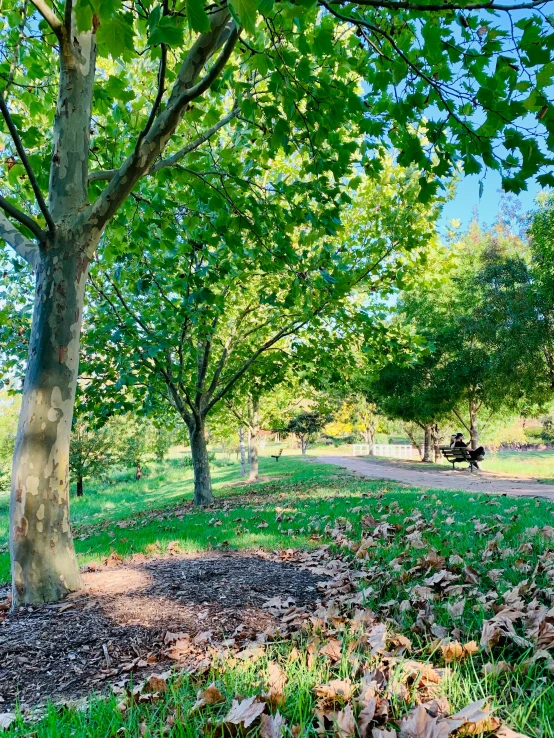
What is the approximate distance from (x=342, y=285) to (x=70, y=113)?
433 cm

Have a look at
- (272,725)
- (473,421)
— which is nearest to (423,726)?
(272,725)

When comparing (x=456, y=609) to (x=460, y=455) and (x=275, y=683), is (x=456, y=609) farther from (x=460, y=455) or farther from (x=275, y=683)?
(x=460, y=455)

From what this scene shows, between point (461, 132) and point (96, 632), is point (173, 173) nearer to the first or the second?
point (461, 132)

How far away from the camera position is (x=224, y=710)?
196 centimetres

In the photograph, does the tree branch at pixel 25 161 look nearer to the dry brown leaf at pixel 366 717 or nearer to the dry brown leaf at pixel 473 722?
the dry brown leaf at pixel 366 717

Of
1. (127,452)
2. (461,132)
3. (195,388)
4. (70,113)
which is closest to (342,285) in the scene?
(461,132)

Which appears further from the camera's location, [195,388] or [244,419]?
[244,419]

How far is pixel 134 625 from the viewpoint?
2.88 meters

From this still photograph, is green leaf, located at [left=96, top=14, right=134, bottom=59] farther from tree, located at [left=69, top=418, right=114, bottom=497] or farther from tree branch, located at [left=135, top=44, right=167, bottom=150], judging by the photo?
tree, located at [left=69, top=418, right=114, bottom=497]

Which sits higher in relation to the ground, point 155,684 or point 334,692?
point 334,692

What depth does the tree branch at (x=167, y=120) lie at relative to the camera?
12.0ft

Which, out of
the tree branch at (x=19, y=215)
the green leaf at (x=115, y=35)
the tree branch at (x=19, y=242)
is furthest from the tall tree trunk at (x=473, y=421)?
the green leaf at (x=115, y=35)

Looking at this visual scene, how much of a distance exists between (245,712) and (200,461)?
379 inches

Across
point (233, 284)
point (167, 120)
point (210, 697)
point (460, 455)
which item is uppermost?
point (233, 284)
